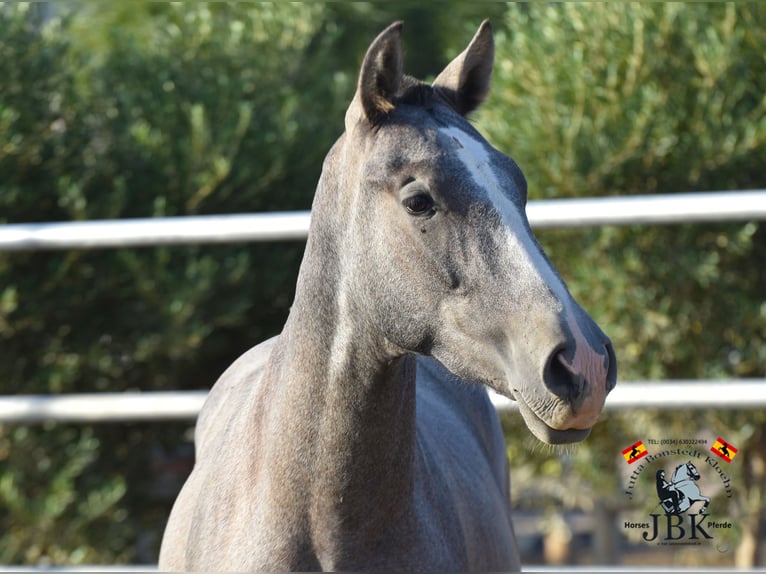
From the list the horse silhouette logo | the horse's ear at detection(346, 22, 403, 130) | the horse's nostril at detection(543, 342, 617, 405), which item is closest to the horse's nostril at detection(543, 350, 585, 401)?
the horse's nostril at detection(543, 342, 617, 405)

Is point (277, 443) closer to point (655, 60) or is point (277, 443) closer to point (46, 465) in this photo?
point (46, 465)

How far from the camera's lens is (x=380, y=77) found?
89.7 inches

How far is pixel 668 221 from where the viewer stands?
388cm

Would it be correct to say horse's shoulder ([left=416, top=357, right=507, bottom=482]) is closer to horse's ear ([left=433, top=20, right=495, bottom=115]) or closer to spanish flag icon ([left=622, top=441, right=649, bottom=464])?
horse's ear ([left=433, top=20, right=495, bottom=115])

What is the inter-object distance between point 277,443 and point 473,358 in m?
0.52

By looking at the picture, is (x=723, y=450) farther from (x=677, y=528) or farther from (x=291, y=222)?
(x=291, y=222)

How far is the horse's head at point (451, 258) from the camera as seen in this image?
198 cm

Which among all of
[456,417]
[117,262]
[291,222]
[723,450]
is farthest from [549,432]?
[117,262]

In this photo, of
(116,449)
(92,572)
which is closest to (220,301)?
(116,449)

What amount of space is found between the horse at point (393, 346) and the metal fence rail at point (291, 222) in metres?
1.48

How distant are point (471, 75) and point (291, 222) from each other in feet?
5.47

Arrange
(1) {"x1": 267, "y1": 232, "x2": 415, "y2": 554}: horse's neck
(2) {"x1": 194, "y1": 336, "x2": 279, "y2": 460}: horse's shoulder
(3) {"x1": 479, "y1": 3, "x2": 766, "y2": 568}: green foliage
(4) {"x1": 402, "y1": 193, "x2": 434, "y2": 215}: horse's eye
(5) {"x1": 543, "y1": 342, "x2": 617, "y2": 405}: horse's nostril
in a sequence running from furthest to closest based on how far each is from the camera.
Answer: (3) {"x1": 479, "y1": 3, "x2": 766, "y2": 568}: green foliage, (2) {"x1": 194, "y1": 336, "x2": 279, "y2": 460}: horse's shoulder, (1) {"x1": 267, "y1": 232, "x2": 415, "y2": 554}: horse's neck, (4) {"x1": 402, "y1": 193, "x2": 434, "y2": 215}: horse's eye, (5) {"x1": 543, "y1": 342, "x2": 617, "y2": 405}: horse's nostril

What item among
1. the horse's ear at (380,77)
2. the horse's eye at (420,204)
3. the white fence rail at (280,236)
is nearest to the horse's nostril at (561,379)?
the horse's eye at (420,204)

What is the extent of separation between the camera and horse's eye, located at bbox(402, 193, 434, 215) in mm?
2148
